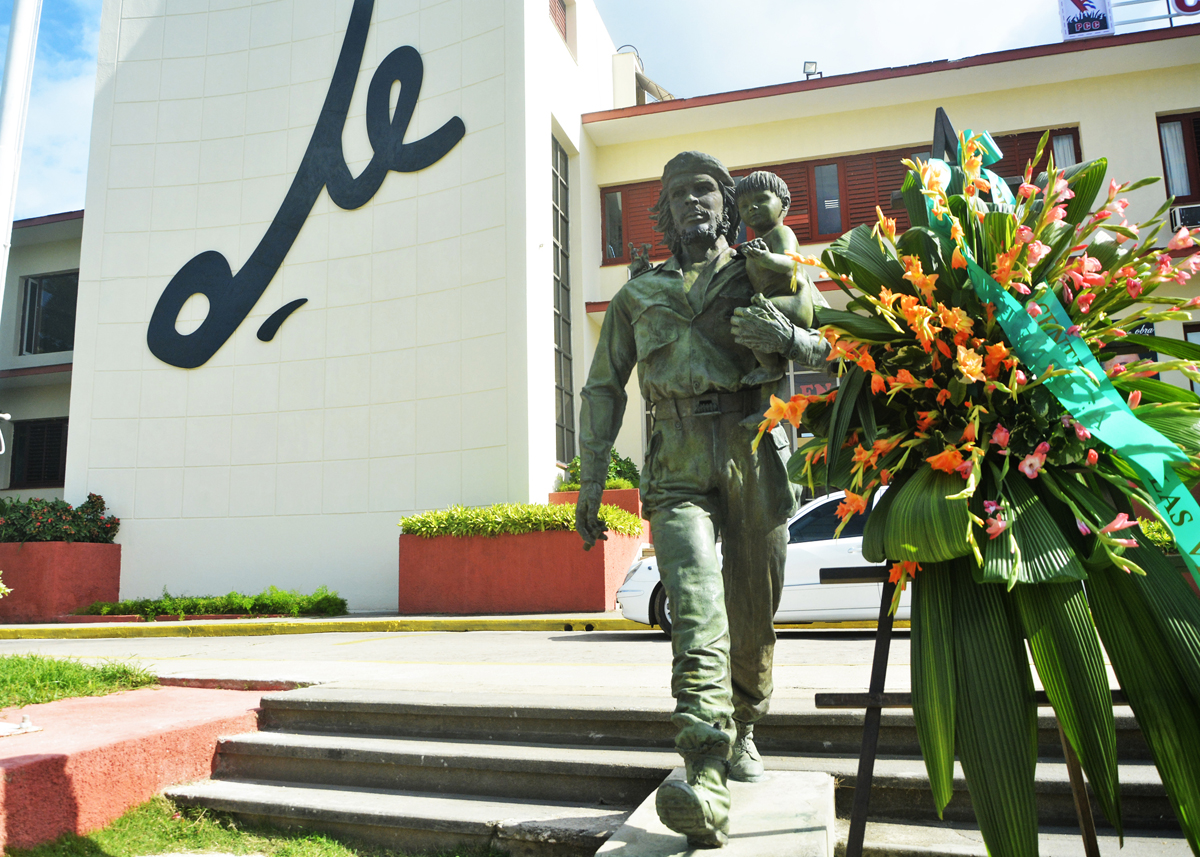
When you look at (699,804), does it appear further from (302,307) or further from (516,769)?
(302,307)

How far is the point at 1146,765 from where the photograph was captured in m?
3.52

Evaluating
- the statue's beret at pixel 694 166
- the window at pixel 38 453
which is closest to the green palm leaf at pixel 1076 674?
→ the statue's beret at pixel 694 166

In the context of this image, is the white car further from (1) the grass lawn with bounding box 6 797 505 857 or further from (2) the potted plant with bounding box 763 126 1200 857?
(2) the potted plant with bounding box 763 126 1200 857

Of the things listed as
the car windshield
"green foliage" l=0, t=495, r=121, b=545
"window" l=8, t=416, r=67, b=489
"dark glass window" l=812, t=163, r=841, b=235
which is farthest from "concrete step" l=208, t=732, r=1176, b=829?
"window" l=8, t=416, r=67, b=489

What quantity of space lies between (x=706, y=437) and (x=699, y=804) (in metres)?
1.30

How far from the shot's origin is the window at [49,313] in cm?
2264

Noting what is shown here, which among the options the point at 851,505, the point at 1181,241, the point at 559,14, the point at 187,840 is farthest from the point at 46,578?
the point at 1181,241

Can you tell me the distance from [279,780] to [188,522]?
13.3 m

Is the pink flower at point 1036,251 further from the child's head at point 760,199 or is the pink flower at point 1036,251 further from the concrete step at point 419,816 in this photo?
the concrete step at point 419,816

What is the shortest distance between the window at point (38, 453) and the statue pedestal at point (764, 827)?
874 inches

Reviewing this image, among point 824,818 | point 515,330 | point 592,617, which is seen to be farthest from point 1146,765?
point 515,330

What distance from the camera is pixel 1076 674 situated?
2.03m

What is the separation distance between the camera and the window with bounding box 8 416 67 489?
69.9 ft
